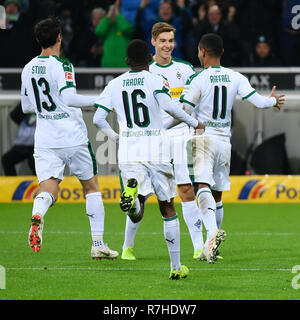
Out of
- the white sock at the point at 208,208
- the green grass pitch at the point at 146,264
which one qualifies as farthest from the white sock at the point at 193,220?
the white sock at the point at 208,208

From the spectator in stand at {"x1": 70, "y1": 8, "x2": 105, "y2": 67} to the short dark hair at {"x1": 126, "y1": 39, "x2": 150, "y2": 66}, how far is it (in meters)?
9.58

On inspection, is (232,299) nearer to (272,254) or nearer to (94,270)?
(94,270)

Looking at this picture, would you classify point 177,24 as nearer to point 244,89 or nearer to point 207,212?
point 244,89

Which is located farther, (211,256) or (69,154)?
(69,154)

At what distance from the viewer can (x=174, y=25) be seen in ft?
55.9

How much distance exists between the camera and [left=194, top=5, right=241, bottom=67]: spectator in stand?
54.3ft

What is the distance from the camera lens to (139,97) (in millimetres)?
8156

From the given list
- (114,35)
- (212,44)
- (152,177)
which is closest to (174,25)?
(114,35)

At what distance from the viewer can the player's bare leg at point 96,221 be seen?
377 inches

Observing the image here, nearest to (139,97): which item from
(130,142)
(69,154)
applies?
(130,142)

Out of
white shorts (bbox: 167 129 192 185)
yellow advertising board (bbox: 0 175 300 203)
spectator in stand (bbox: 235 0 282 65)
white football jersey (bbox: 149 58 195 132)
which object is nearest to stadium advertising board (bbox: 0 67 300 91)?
spectator in stand (bbox: 235 0 282 65)

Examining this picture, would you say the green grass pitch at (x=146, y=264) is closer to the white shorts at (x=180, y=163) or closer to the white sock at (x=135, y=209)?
the white sock at (x=135, y=209)

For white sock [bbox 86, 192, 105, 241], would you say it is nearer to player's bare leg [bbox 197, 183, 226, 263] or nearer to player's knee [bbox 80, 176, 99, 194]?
player's knee [bbox 80, 176, 99, 194]

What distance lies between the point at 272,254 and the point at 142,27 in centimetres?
776
